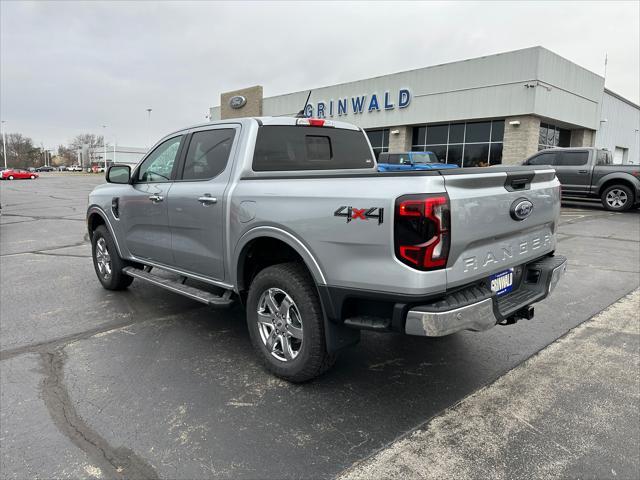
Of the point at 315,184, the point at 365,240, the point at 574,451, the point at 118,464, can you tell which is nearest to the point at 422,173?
the point at 365,240

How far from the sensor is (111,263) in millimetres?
5723

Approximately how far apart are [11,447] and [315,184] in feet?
7.71

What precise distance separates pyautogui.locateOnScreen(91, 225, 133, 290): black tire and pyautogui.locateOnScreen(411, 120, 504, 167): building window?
21198 mm

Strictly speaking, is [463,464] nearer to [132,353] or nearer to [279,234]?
[279,234]

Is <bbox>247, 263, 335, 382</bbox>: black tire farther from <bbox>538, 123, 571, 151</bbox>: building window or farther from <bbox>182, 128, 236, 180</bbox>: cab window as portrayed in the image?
<bbox>538, 123, 571, 151</bbox>: building window

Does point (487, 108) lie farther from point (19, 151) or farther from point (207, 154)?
point (19, 151)

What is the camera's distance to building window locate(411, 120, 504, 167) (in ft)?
78.8

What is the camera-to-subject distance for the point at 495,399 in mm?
3211

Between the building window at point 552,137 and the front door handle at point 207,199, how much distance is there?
2363 centimetres

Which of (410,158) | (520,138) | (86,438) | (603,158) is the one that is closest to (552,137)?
(520,138)

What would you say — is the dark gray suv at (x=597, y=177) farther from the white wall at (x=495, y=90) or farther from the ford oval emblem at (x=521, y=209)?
the ford oval emblem at (x=521, y=209)

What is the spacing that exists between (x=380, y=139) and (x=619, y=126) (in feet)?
52.3

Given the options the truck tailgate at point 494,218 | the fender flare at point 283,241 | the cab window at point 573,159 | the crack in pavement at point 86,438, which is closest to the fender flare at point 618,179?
the cab window at point 573,159

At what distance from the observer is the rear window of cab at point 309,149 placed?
3939 mm
